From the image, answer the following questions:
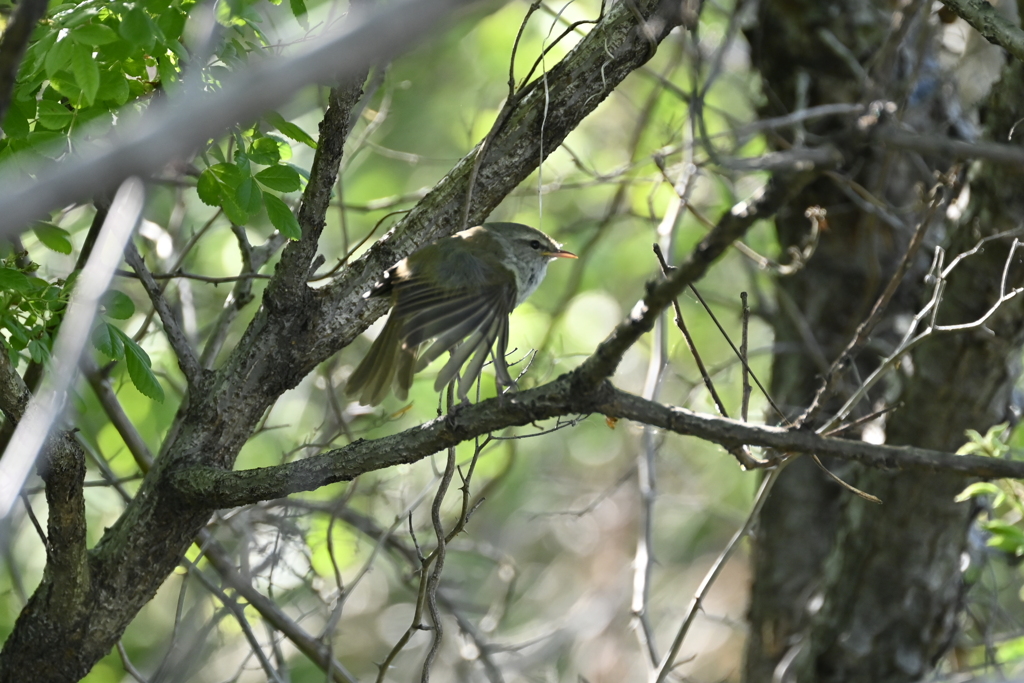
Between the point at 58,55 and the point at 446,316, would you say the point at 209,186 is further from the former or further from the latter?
the point at 446,316

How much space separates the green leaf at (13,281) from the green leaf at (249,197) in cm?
49

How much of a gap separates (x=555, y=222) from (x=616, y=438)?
1.96 metres

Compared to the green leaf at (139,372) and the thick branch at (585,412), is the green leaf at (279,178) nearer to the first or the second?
the green leaf at (139,372)

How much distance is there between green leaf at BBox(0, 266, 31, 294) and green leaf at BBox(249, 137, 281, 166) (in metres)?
0.58

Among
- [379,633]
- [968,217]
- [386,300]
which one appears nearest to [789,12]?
[968,217]

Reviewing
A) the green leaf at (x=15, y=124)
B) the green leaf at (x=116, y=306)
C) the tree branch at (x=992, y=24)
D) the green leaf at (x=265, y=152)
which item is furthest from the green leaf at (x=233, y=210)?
the tree branch at (x=992, y=24)

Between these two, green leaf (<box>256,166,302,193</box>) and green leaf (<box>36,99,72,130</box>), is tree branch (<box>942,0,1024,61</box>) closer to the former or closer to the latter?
green leaf (<box>256,166,302,193</box>)

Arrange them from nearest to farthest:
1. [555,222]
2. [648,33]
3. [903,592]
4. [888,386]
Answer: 1. [648,33]
2. [903,592]
3. [888,386]
4. [555,222]

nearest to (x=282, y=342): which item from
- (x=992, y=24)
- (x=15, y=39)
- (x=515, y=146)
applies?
(x=515, y=146)

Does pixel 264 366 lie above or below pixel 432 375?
below

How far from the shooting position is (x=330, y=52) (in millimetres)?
835

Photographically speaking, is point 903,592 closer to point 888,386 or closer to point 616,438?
point 888,386

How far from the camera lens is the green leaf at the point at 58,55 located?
5.48 ft

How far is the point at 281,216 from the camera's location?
2039 millimetres
